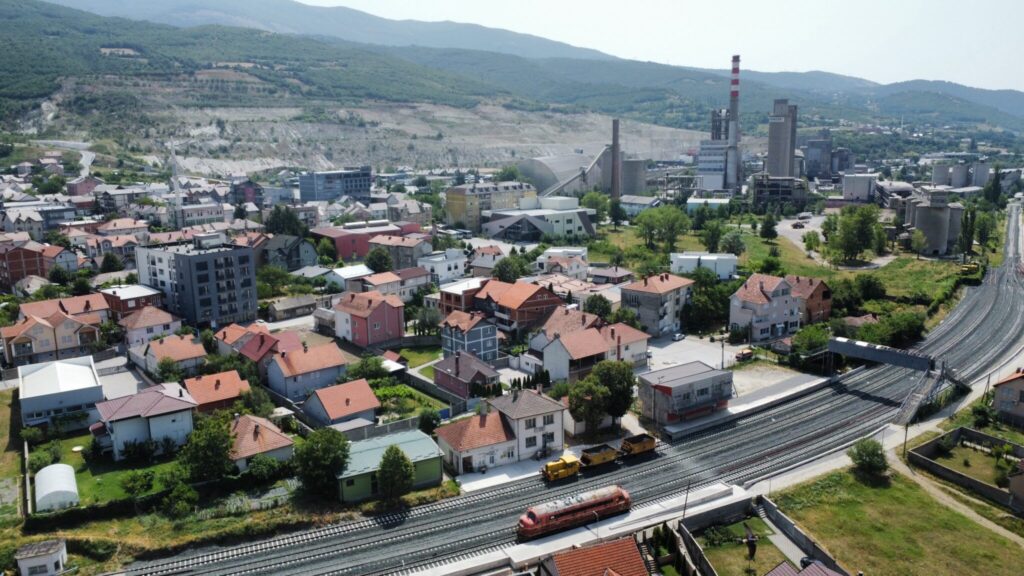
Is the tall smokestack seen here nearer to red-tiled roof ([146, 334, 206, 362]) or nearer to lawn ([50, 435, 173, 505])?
red-tiled roof ([146, 334, 206, 362])

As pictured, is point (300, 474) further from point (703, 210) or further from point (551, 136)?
point (551, 136)

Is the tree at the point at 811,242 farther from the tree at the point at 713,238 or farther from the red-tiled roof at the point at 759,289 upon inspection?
the red-tiled roof at the point at 759,289

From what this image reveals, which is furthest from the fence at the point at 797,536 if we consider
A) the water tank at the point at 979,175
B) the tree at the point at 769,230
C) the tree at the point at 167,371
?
the water tank at the point at 979,175

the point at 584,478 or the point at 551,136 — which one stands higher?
the point at 551,136

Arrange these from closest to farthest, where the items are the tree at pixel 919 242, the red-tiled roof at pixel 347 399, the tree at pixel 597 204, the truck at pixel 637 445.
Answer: the truck at pixel 637 445 → the red-tiled roof at pixel 347 399 → the tree at pixel 919 242 → the tree at pixel 597 204

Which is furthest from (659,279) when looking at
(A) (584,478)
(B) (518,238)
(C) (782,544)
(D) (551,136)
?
(D) (551,136)

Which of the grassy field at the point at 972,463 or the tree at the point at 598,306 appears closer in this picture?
the grassy field at the point at 972,463
